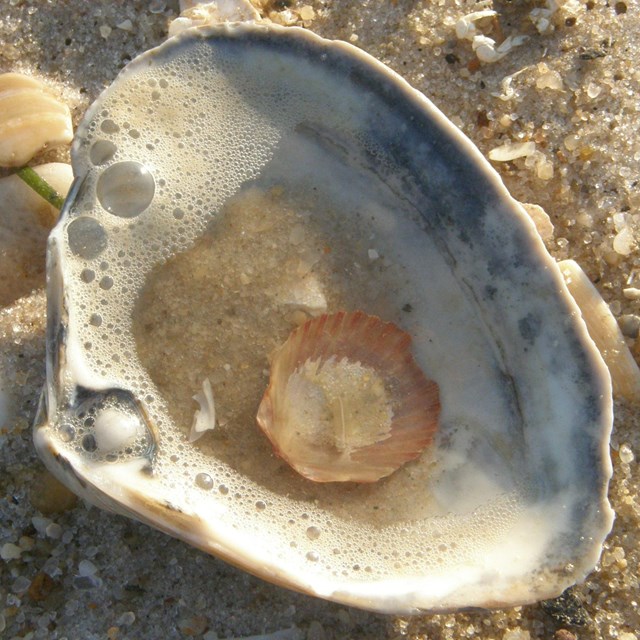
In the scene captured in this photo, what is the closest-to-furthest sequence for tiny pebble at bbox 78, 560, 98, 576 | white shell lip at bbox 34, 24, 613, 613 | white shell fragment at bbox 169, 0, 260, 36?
white shell lip at bbox 34, 24, 613, 613 → tiny pebble at bbox 78, 560, 98, 576 → white shell fragment at bbox 169, 0, 260, 36

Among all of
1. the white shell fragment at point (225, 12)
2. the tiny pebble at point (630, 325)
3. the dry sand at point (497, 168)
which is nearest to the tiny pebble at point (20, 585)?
the dry sand at point (497, 168)

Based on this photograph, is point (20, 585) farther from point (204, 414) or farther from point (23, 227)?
point (23, 227)

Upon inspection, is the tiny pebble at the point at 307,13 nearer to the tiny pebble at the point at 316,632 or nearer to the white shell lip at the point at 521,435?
the white shell lip at the point at 521,435

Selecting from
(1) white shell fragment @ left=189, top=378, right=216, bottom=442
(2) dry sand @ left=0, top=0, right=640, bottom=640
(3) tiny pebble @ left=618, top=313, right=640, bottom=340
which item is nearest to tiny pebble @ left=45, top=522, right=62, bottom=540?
(2) dry sand @ left=0, top=0, right=640, bottom=640

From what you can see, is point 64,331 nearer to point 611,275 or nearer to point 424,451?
point 424,451

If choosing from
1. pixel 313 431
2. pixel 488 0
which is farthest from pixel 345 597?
pixel 488 0

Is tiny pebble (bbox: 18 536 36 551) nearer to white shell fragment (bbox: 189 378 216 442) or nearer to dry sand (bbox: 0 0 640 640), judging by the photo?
dry sand (bbox: 0 0 640 640)

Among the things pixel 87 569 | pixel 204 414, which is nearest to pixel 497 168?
pixel 204 414

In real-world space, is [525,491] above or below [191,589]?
above
